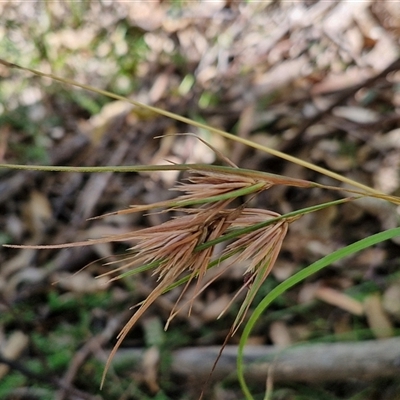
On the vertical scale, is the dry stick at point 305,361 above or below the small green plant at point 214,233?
below

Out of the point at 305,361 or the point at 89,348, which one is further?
the point at 89,348

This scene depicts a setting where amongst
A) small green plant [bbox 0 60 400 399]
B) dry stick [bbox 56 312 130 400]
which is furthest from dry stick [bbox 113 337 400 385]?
small green plant [bbox 0 60 400 399]

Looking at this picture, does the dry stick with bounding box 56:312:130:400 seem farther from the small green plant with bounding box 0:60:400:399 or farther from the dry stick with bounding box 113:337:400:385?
the small green plant with bounding box 0:60:400:399

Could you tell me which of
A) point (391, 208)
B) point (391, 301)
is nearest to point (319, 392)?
point (391, 301)

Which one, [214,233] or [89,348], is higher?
[214,233]

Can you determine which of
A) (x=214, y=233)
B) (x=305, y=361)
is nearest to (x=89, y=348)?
(x=305, y=361)

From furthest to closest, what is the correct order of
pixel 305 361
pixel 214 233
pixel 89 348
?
pixel 89 348 < pixel 305 361 < pixel 214 233

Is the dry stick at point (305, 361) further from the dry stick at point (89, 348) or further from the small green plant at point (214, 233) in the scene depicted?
the small green plant at point (214, 233)

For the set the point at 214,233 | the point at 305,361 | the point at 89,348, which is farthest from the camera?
the point at 89,348

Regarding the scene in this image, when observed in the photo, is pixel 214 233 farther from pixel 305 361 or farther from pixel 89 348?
pixel 89 348

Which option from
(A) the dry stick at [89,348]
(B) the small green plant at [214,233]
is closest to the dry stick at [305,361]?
(A) the dry stick at [89,348]
